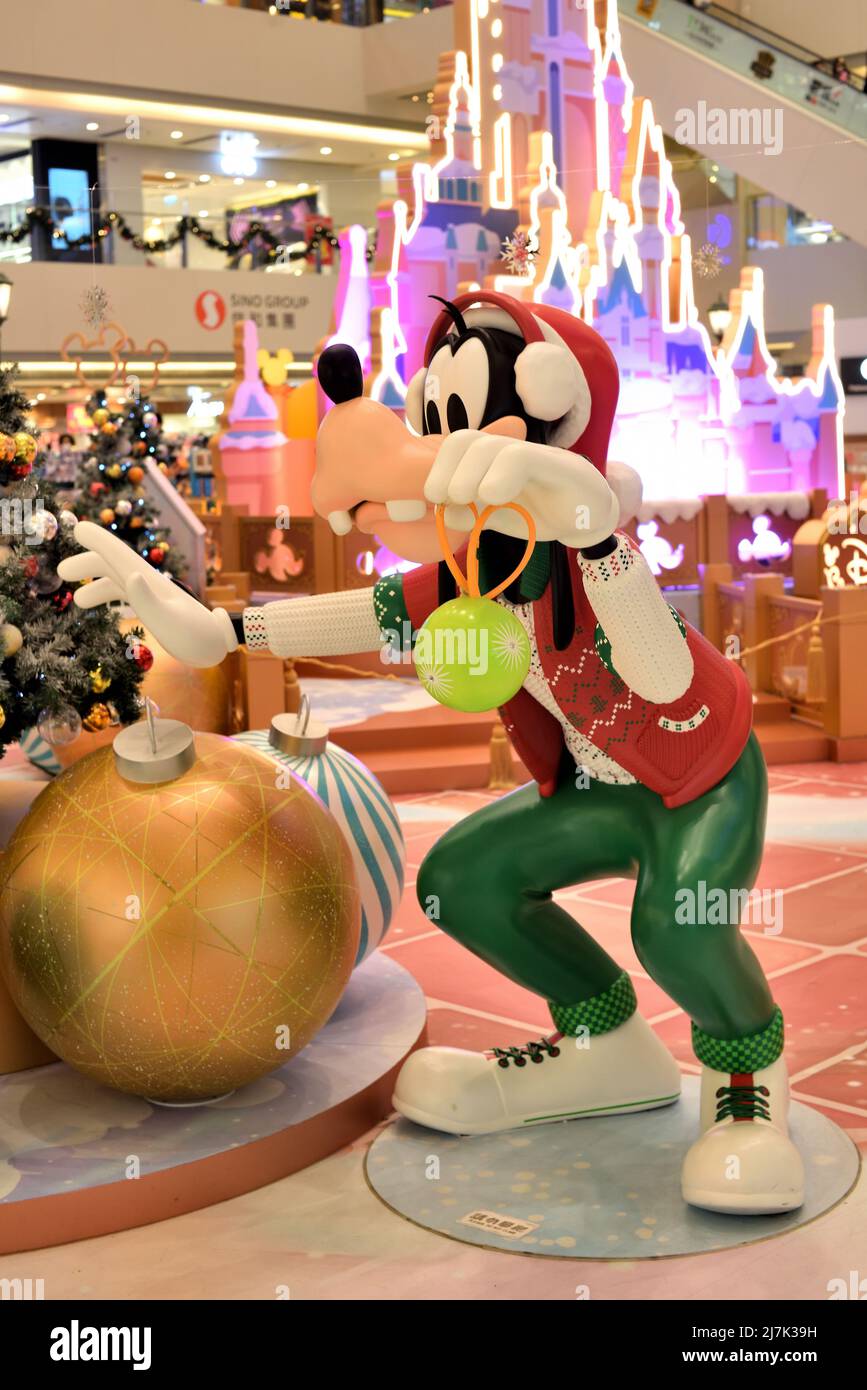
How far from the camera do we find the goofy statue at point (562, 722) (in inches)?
105

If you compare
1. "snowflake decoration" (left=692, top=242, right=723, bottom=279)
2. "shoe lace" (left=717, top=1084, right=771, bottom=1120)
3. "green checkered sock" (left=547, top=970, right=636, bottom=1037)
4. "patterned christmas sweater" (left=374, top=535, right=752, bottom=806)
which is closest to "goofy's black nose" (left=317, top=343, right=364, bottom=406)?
"patterned christmas sweater" (left=374, top=535, right=752, bottom=806)

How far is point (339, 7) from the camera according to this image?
74.4 feet

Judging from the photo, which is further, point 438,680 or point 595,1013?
point 595,1013

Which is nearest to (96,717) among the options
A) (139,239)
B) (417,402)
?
(417,402)

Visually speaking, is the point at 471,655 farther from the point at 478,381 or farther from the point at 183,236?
the point at 183,236

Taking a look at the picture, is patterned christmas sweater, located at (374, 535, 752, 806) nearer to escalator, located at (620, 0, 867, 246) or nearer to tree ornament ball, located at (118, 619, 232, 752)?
tree ornament ball, located at (118, 619, 232, 752)

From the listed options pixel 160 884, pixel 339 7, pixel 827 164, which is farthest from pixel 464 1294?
pixel 339 7

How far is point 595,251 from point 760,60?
5802 millimetres

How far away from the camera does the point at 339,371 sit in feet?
8.88

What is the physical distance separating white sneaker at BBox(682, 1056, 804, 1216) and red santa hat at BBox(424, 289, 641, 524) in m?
1.11

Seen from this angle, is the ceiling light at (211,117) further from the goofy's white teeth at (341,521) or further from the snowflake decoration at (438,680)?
the snowflake decoration at (438,680)

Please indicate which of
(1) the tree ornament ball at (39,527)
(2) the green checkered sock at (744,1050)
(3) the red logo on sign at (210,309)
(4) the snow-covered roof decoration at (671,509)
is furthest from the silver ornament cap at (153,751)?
(3) the red logo on sign at (210,309)

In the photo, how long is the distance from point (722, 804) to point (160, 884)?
1046 millimetres

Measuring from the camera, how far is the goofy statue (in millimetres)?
2674
